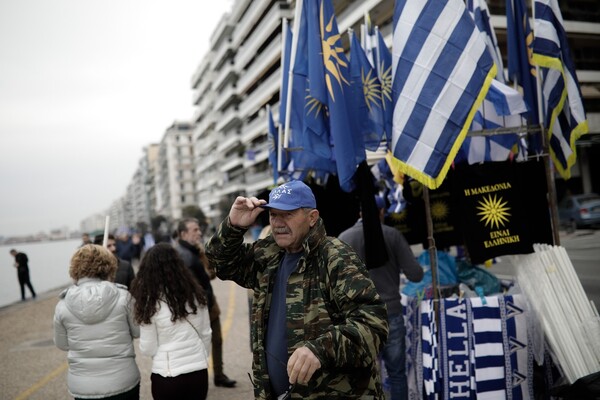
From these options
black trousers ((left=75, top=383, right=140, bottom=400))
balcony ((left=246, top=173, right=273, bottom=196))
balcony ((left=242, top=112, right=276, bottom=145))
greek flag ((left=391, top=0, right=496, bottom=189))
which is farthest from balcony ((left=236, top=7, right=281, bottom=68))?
black trousers ((left=75, top=383, right=140, bottom=400))

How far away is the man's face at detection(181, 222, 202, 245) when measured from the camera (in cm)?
525

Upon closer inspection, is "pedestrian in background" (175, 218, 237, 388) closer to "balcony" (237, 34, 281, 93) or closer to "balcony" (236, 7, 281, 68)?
"balcony" (237, 34, 281, 93)

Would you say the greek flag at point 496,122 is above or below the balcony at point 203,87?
below

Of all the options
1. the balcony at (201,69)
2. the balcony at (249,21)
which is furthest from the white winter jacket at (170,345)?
the balcony at (201,69)

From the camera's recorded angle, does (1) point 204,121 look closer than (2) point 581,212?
No

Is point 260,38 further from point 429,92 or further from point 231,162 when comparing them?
point 429,92

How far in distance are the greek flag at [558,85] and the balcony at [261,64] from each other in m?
38.6

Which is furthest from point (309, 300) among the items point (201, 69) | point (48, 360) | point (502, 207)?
point (201, 69)

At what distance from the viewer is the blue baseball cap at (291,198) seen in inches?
87.6

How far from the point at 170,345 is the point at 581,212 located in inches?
748

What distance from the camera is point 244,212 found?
2350 millimetres

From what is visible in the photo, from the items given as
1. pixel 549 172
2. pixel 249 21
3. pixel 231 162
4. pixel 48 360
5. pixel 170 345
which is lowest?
pixel 48 360

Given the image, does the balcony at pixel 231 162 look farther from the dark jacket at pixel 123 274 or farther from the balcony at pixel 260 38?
the dark jacket at pixel 123 274

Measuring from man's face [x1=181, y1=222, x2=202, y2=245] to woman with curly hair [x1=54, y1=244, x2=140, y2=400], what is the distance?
174 centimetres
